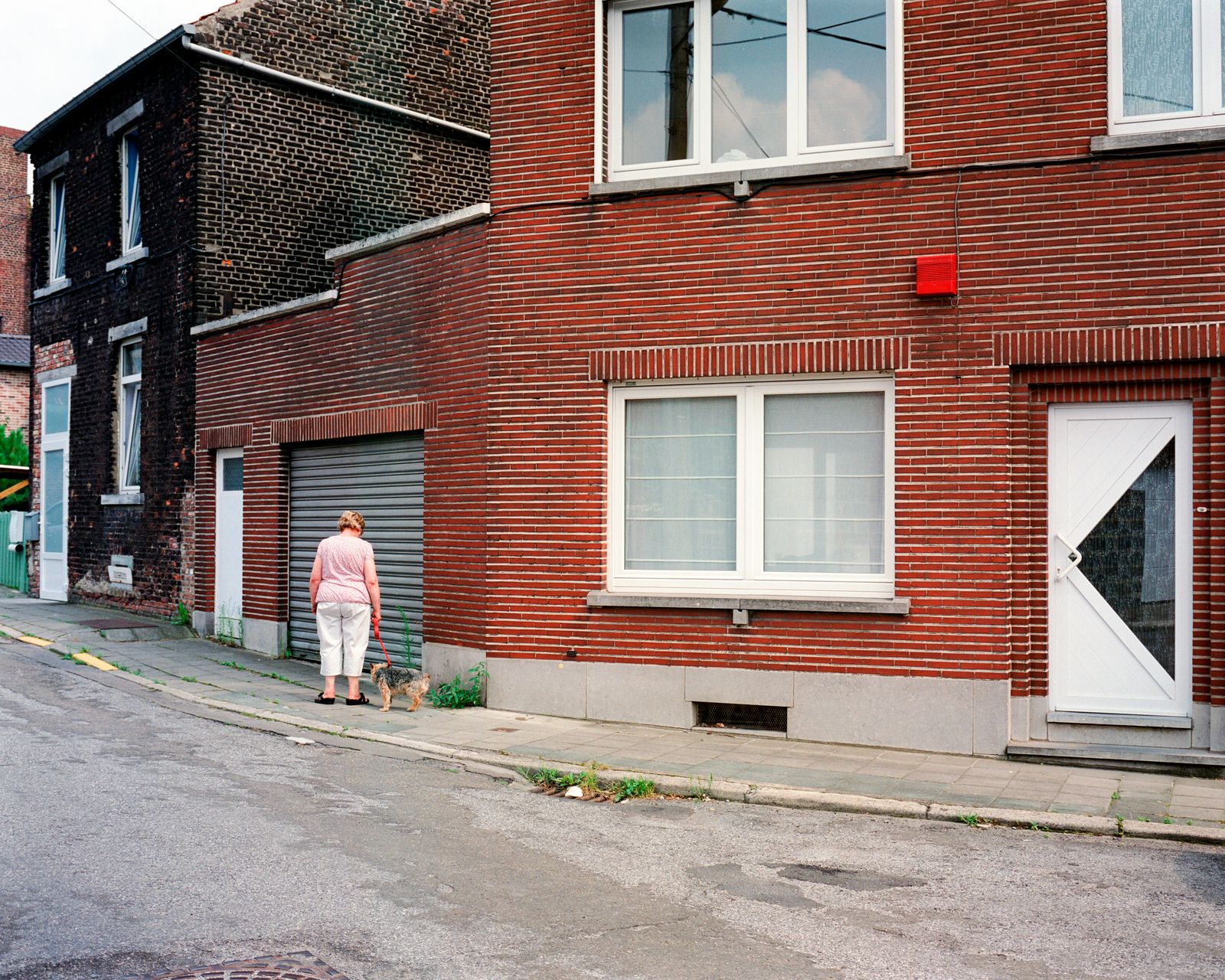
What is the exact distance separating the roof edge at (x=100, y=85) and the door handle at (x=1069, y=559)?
12.8 meters

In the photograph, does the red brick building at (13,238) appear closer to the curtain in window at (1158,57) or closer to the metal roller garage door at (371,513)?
the metal roller garage door at (371,513)

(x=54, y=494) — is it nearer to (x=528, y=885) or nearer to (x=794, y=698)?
(x=794, y=698)

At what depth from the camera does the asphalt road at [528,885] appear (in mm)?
4906

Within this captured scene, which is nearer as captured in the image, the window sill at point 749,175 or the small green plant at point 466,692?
the window sill at point 749,175

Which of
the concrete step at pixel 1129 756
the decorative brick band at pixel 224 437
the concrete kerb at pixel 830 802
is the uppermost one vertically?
the decorative brick band at pixel 224 437

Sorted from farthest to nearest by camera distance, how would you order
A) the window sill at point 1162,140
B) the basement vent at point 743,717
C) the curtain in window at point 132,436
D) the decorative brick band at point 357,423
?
the curtain in window at point 132,436
the decorative brick band at point 357,423
the basement vent at point 743,717
the window sill at point 1162,140

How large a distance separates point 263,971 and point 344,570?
23.1 ft

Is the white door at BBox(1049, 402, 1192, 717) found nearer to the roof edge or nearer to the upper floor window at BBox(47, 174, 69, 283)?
the roof edge

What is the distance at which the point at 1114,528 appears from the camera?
9.28 meters

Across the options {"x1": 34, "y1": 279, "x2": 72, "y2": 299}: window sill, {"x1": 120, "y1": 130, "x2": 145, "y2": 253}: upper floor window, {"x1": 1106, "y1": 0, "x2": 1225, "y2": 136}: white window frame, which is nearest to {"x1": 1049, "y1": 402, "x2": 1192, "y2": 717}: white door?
{"x1": 1106, "y1": 0, "x2": 1225, "y2": 136}: white window frame

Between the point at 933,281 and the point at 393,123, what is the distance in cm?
1134

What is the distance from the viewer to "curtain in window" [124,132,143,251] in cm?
1834

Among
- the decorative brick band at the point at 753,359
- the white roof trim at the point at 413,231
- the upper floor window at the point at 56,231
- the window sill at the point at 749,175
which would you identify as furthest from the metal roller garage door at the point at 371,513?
the upper floor window at the point at 56,231

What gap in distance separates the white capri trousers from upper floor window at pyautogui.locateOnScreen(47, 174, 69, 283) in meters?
12.4
